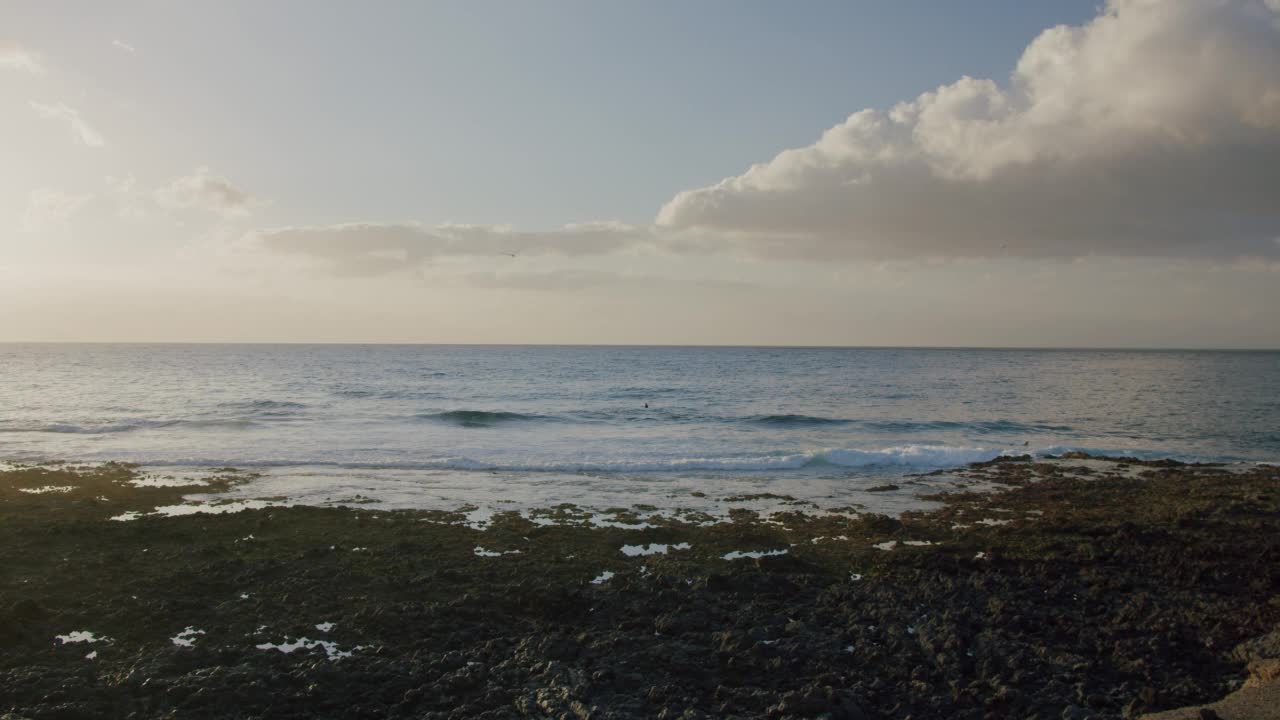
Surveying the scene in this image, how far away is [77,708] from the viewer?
7.11 meters

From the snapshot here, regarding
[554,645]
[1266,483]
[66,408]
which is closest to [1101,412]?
[1266,483]

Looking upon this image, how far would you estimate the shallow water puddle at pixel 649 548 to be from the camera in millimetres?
13234

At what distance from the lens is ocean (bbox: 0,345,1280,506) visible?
905 inches

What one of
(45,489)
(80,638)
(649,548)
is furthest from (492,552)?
(45,489)

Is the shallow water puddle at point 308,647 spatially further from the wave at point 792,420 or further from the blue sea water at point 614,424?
Result: the wave at point 792,420

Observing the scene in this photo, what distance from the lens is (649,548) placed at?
537 inches

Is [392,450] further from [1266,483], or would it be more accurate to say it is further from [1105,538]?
[1266,483]

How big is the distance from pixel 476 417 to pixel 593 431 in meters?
9.04

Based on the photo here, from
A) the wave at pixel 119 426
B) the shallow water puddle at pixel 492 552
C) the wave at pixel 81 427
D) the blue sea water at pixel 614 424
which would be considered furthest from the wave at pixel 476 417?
the shallow water puddle at pixel 492 552

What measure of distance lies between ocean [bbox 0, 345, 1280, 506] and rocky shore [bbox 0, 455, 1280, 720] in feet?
16.9

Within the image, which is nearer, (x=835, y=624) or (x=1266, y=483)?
(x=835, y=624)

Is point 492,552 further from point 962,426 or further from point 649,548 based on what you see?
point 962,426

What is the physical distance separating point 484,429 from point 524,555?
1015 inches

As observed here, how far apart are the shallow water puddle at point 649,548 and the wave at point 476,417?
2795 cm
